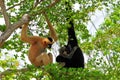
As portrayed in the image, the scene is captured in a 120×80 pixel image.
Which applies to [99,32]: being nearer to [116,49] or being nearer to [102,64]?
[116,49]

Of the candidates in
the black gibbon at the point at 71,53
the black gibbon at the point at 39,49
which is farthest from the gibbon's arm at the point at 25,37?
the black gibbon at the point at 71,53

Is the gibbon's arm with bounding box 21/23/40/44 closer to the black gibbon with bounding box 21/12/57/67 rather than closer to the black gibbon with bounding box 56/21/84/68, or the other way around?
the black gibbon with bounding box 21/12/57/67

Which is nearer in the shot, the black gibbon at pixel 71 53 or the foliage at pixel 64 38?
the foliage at pixel 64 38

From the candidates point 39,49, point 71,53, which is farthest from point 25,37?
point 71,53

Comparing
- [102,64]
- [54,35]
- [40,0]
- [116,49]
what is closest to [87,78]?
[54,35]

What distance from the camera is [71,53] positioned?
11.8 meters

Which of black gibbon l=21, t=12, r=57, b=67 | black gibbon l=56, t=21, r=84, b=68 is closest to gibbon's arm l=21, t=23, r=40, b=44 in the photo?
black gibbon l=21, t=12, r=57, b=67

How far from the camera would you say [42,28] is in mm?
11523

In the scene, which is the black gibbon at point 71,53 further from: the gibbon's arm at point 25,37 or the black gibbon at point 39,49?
the gibbon's arm at point 25,37

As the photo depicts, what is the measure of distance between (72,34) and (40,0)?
1.98 m

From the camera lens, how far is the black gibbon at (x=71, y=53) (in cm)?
1152

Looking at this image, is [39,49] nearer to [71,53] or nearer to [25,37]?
[25,37]

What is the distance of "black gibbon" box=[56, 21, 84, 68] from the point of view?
1152 centimetres

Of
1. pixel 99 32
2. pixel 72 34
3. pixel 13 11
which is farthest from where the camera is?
pixel 99 32
